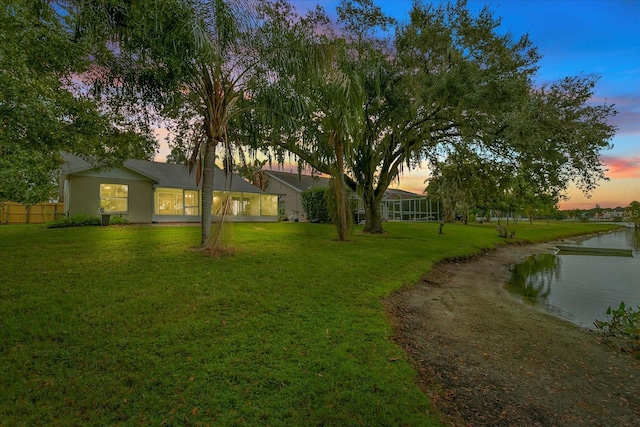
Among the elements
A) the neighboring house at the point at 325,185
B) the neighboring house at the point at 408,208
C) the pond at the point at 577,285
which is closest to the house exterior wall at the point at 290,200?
the neighboring house at the point at 325,185

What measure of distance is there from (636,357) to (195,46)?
10.2 metres

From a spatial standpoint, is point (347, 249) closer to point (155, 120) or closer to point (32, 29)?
point (155, 120)

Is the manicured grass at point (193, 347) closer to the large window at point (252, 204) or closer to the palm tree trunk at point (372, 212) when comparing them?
the palm tree trunk at point (372, 212)

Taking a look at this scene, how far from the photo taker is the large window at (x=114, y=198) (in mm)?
19141

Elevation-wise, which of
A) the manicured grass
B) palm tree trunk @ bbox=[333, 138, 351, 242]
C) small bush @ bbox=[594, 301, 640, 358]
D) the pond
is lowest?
the pond

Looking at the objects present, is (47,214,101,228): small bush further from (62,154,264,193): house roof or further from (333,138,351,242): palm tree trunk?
(333,138,351,242): palm tree trunk

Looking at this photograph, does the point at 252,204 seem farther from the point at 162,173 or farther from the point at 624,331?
the point at 624,331

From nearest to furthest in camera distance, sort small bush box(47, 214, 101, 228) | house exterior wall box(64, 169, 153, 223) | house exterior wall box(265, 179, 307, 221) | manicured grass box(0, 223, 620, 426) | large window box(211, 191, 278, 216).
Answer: manicured grass box(0, 223, 620, 426) → small bush box(47, 214, 101, 228) → house exterior wall box(64, 169, 153, 223) → large window box(211, 191, 278, 216) → house exterior wall box(265, 179, 307, 221)

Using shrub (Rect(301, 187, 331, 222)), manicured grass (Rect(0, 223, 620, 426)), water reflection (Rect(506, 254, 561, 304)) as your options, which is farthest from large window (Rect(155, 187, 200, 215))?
water reflection (Rect(506, 254, 561, 304))

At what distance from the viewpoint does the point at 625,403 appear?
3633 mm

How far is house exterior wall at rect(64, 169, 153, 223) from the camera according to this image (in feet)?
59.2

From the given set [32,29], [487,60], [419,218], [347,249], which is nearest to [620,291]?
[347,249]

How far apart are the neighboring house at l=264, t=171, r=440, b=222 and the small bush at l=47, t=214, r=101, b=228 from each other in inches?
662

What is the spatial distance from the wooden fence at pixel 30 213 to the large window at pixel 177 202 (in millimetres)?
5717
